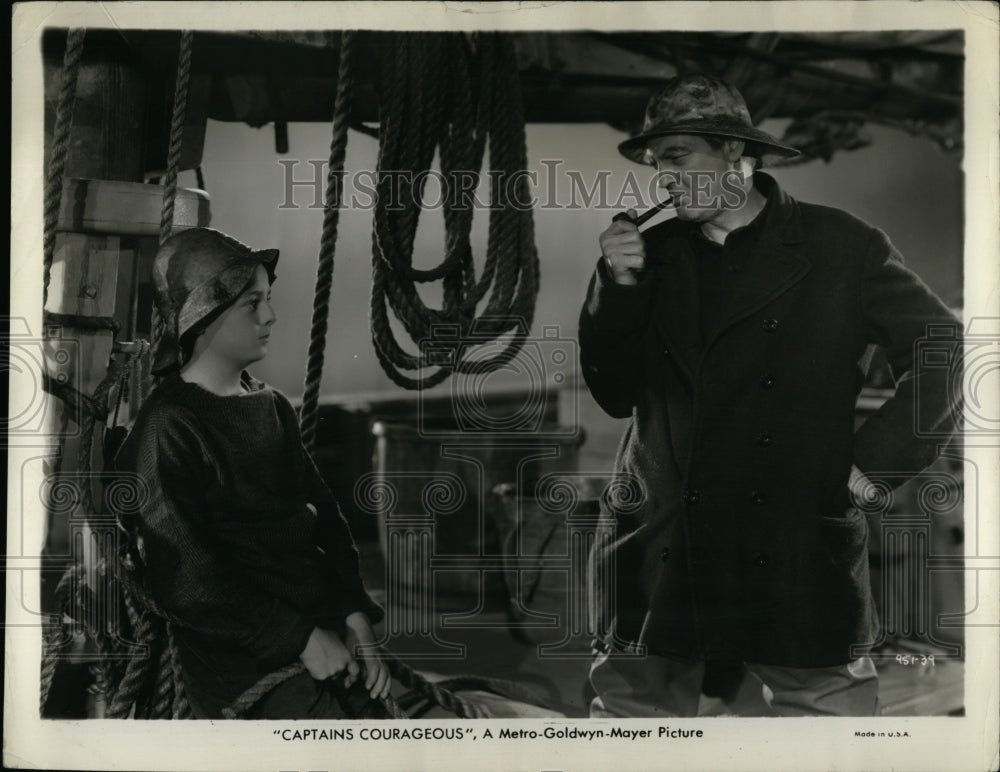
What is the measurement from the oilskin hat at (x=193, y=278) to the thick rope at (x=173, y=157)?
0.01 m

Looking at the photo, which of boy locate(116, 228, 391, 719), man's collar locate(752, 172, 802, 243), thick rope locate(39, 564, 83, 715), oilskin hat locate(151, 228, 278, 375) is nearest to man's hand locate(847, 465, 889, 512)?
man's collar locate(752, 172, 802, 243)

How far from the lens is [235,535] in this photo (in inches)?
47.6

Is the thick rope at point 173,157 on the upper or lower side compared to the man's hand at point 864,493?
upper

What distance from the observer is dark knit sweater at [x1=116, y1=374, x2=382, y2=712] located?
47.4 inches

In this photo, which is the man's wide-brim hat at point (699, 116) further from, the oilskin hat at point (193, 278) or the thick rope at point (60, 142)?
the thick rope at point (60, 142)

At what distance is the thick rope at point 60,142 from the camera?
1238 mm

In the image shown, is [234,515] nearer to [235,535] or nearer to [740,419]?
[235,535]

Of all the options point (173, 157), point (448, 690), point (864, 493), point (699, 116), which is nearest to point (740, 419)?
point (864, 493)

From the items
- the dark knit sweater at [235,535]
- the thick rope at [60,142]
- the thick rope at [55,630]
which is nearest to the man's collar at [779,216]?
the dark knit sweater at [235,535]

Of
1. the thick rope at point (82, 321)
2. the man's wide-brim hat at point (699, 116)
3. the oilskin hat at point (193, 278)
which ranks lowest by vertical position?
the thick rope at point (82, 321)

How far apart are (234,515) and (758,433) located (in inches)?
27.2

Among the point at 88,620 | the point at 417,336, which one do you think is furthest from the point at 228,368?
the point at 88,620

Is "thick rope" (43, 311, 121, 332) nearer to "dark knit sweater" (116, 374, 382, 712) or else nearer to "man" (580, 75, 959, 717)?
"dark knit sweater" (116, 374, 382, 712)

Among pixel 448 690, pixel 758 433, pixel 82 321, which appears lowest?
pixel 448 690
